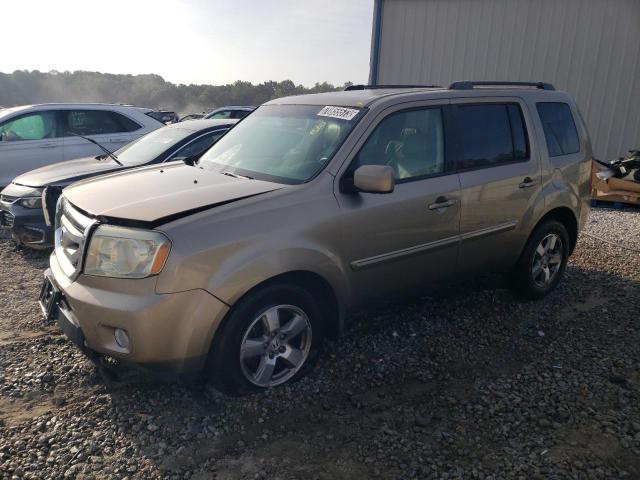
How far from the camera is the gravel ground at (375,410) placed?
2.61 meters

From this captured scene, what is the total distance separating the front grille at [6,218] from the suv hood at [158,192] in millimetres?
2678

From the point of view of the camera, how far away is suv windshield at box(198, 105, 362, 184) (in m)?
3.43

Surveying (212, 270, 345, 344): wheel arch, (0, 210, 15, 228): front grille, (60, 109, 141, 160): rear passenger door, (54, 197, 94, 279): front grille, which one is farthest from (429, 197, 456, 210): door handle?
(60, 109, 141, 160): rear passenger door

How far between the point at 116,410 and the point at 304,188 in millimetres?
1668

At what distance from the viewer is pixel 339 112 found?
3.62 meters

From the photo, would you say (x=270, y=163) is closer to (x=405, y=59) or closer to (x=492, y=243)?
(x=492, y=243)

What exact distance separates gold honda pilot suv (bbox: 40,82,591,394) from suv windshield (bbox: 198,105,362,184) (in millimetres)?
14

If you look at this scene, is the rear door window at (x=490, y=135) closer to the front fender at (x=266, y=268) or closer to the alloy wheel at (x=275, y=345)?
the front fender at (x=266, y=268)

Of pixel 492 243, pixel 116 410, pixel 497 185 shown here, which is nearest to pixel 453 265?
pixel 492 243

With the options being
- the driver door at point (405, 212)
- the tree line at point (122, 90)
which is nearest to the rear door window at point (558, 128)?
the driver door at point (405, 212)

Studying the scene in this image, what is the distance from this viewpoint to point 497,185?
410 centimetres

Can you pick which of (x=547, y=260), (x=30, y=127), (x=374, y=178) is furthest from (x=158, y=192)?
(x=30, y=127)

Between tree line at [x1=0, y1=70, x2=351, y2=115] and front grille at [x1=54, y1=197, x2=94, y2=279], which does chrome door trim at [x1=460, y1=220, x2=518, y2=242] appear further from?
tree line at [x1=0, y1=70, x2=351, y2=115]

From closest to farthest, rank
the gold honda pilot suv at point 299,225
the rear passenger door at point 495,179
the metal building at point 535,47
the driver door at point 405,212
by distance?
the gold honda pilot suv at point 299,225
the driver door at point 405,212
the rear passenger door at point 495,179
the metal building at point 535,47
